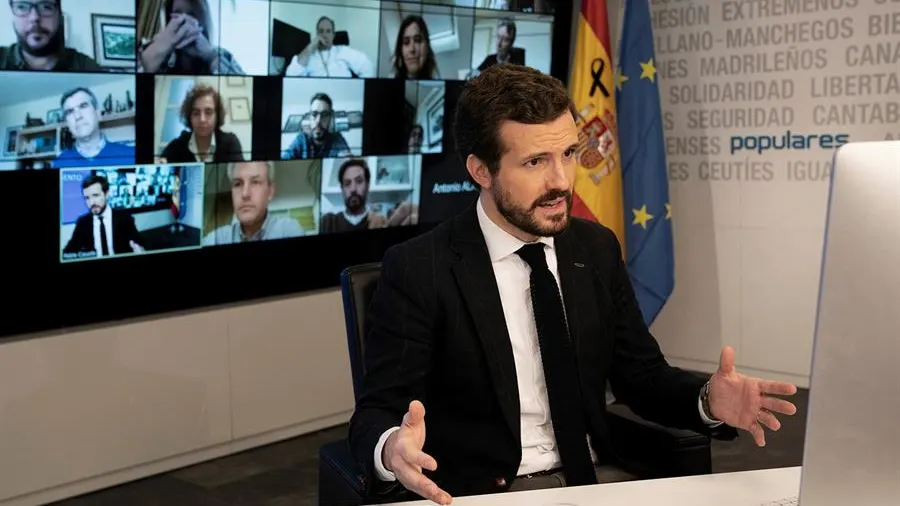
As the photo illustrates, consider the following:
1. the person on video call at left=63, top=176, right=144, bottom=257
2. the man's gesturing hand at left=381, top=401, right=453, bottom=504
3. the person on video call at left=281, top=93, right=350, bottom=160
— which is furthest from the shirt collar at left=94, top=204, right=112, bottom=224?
the man's gesturing hand at left=381, top=401, right=453, bottom=504

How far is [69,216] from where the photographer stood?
3812 mm

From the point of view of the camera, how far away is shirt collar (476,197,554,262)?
7.20ft

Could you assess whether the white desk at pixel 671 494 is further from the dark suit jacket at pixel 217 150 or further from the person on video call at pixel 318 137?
the person on video call at pixel 318 137

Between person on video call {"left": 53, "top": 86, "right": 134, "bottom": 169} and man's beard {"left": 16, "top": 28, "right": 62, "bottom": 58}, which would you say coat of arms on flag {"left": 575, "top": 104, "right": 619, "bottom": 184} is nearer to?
person on video call {"left": 53, "top": 86, "right": 134, "bottom": 169}

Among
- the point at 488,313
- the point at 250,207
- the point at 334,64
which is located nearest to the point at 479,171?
the point at 488,313

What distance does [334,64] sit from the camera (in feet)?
15.0

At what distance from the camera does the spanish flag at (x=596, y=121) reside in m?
5.17

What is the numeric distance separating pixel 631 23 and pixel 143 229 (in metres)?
2.64

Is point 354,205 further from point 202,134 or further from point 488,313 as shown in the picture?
point 488,313

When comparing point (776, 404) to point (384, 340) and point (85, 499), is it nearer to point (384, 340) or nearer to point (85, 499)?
point (384, 340)

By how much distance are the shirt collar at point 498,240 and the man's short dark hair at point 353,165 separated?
2548 mm

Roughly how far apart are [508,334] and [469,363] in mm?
101

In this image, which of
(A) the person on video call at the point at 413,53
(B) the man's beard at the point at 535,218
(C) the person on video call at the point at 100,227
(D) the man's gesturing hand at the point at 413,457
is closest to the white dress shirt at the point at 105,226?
(C) the person on video call at the point at 100,227

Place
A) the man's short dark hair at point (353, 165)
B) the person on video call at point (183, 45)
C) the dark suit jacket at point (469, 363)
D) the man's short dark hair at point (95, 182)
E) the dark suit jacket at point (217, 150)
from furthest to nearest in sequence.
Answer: the man's short dark hair at point (353, 165) < the dark suit jacket at point (217, 150) < the person on video call at point (183, 45) < the man's short dark hair at point (95, 182) < the dark suit jacket at point (469, 363)
